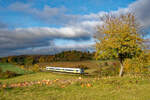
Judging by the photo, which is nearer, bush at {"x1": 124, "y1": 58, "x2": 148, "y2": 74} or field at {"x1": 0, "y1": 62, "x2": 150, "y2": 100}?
field at {"x1": 0, "y1": 62, "x2": 150, "y2": 100}

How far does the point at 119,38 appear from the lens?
16.8m

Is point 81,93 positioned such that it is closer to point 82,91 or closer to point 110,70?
point 82,91

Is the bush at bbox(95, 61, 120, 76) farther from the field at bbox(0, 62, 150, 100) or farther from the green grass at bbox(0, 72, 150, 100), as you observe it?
the green grass at bbox(0, 72, 150, 100)

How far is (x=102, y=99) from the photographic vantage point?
273 inches

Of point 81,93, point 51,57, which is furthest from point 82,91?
point 51,57

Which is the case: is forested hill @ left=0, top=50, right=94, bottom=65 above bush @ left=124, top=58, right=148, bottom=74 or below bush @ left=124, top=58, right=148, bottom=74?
above

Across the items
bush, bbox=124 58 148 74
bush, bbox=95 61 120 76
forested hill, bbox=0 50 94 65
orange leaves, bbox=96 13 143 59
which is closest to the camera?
orange leaves, bbox=96 13 143 59

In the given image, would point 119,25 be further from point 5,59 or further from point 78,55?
point 5,59

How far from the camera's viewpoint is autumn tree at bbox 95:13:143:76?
16.7m

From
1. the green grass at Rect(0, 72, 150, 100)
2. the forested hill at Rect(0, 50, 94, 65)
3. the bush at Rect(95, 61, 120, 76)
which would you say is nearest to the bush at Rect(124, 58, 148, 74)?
the bush at Rect(95, 61, 120, 76)

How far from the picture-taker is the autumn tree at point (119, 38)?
16.7 metres

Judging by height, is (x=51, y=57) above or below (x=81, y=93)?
above

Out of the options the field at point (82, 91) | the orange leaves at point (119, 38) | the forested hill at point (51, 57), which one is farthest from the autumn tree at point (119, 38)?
the forested hill at point (51, 57)

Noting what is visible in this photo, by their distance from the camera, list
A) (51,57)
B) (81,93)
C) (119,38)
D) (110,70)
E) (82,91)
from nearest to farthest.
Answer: (81,93)
(82,91)
(119,38)
(110,70)
(51,57)
